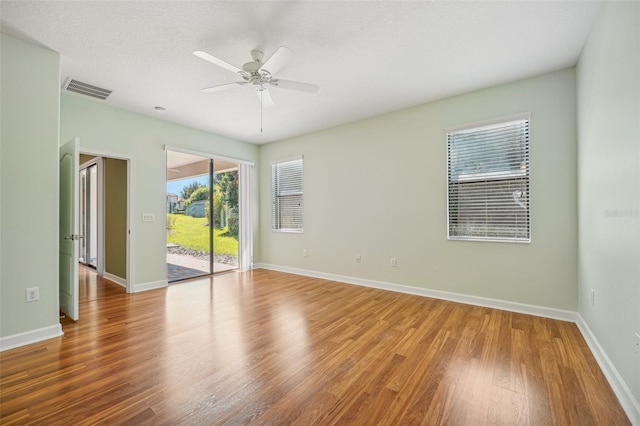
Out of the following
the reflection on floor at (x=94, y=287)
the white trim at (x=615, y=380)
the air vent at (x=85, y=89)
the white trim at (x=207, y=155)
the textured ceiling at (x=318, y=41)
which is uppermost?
the textured ceiling at (x=318, y=41)

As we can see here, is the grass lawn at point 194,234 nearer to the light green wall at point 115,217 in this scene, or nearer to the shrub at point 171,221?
the shrub at point 171,221

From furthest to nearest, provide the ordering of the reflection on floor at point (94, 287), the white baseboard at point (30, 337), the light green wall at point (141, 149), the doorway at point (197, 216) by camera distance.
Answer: the doorway at point (197, 216), the reflection on floor at point (94, 287), the light green wall at point (141, 149), the white baseboard at point (30, 337)

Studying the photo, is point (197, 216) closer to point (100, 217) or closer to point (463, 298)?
point (100, 217)

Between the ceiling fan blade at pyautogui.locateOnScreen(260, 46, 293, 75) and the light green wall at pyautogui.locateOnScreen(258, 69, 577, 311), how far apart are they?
7.96 feet

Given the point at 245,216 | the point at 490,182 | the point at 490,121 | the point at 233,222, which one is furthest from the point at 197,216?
the point at 490,121

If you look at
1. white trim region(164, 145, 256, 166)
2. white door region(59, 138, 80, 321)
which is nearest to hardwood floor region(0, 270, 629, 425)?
white door region(59, 138, 80, 321)

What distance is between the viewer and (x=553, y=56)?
279 cm

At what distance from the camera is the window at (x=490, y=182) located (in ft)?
→ 10.8

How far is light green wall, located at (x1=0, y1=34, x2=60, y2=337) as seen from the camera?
2.45m

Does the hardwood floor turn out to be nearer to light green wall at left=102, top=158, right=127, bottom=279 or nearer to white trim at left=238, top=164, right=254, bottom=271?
light green wall at left=102, top=158, right=127, bottom=279

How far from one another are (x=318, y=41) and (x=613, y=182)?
2.56m

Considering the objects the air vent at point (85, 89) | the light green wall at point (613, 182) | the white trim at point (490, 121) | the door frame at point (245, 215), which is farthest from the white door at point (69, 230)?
the light green wall at point (613, 182)

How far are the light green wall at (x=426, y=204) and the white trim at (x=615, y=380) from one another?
0.75 meters

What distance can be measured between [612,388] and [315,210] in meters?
4.24
